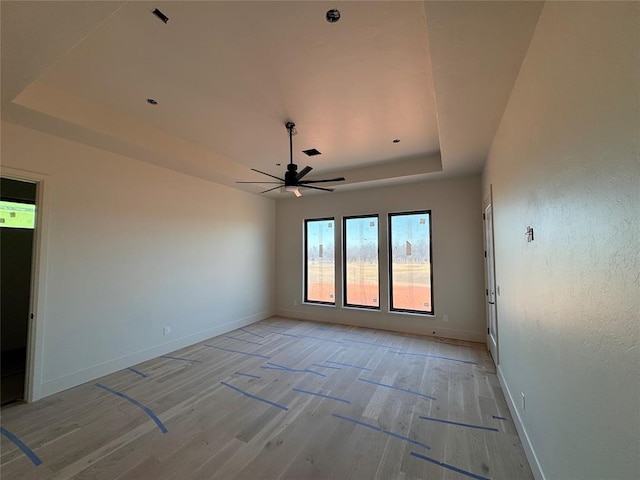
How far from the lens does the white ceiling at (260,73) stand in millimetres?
1803

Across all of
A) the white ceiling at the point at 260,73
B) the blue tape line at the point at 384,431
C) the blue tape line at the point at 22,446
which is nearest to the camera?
the white ceiling at the point at 260,73

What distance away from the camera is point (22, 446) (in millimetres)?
2260

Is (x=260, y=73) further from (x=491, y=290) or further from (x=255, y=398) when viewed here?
(x=491, y=290)

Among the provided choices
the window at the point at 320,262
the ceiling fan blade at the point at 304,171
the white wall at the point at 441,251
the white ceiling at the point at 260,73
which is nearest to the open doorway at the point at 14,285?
the white ceiling at the point at 260,73

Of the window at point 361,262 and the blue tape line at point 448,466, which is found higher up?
the window at point 361,262

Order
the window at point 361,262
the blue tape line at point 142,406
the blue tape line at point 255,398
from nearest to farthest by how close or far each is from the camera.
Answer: the blue tape line at point 142,406
the blue tape line at point 255,398
the window at point 361,262

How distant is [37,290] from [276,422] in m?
3.07

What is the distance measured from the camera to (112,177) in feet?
12.3

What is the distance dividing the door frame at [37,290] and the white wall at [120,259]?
0.07ft

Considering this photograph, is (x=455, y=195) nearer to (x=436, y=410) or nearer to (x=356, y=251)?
(x=356, y=251)

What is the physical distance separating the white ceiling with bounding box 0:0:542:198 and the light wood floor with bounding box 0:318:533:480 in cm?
306

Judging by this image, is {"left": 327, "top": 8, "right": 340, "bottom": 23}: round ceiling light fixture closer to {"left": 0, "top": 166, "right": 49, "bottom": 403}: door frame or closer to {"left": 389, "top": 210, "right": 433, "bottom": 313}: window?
{"left": 0, "top": 166, "right": 49, "bottom": 403}: door frame

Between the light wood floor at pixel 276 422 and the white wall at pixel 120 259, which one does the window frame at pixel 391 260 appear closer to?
the light wood floor at pixel 276 422

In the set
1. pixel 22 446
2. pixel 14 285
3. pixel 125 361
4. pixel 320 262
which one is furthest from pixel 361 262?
pixel 14 285
